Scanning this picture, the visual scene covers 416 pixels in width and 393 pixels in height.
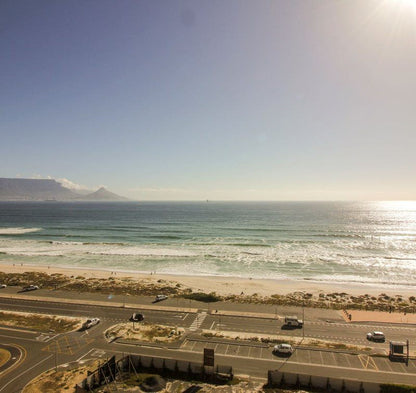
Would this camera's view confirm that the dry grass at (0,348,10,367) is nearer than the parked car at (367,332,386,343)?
Yes

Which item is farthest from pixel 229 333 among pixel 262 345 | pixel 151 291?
pixel 151 291

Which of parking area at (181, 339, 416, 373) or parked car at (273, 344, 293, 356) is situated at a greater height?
parked car at (273, 344, 293, 356)

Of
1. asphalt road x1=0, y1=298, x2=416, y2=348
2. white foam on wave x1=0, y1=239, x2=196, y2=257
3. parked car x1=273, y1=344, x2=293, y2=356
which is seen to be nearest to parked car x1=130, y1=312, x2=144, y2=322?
asphalt road x1=0, y1=298, x2=416, y2=348

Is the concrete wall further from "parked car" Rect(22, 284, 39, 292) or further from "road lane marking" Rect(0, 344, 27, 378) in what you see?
"parked car" Rect(22, 284, 39, 292)

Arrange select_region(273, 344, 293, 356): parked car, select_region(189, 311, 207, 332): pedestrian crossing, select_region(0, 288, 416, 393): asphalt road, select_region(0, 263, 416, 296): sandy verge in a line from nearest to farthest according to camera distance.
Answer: select_region(0, 288, 416, 393): asphalt road, select_region(273, 344, 293, 356): parked car, select_region(189, 311, 207, 332): pedestrian crossing, select_region(0, 263, 416, 296): sandy verge

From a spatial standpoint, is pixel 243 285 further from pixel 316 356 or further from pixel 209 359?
pixel 209 359

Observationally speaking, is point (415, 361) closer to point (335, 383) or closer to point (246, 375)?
point (335, 383)

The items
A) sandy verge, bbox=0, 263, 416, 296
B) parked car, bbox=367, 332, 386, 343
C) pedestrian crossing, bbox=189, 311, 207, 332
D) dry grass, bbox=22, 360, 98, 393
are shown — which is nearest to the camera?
dry grass, bbox=22, 360, 98, 393
